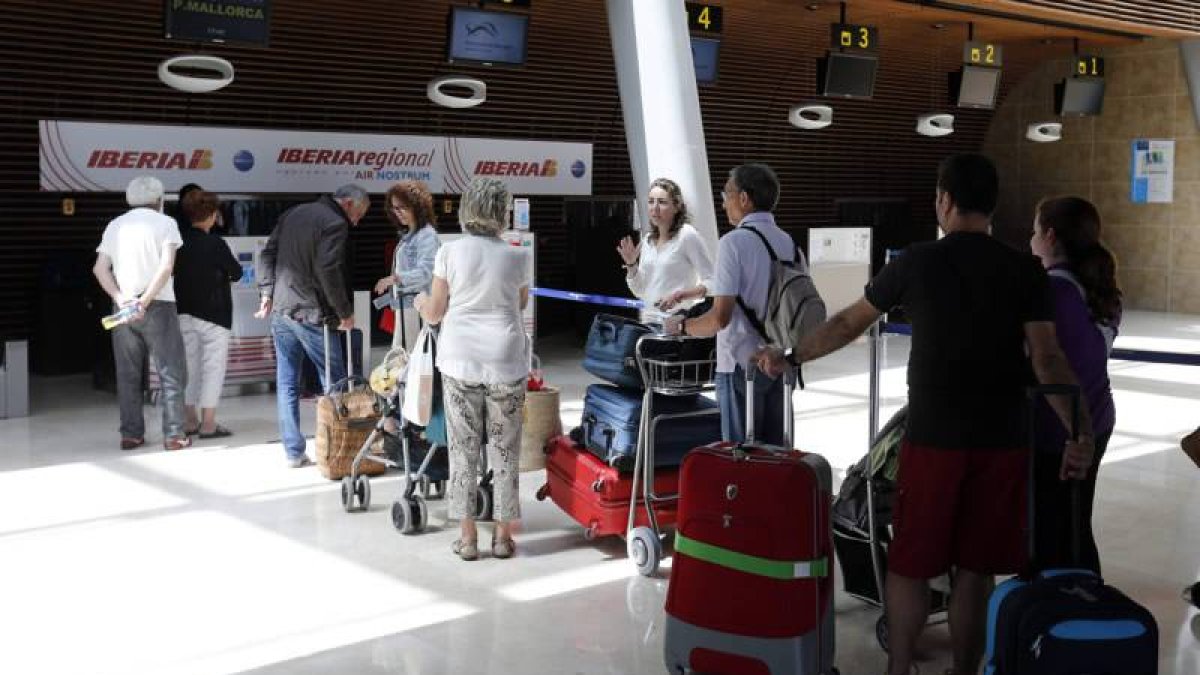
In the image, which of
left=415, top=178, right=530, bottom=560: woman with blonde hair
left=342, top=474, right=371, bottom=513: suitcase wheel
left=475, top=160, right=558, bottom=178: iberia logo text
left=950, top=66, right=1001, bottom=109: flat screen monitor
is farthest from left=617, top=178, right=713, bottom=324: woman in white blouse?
left=950, top=66, right=1001, bottom=109: flat screen monitor

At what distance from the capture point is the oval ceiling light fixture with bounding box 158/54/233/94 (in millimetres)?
10789

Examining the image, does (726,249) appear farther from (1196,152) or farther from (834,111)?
(1196,152)

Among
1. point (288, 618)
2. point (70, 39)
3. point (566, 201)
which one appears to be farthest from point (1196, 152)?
point (288, 618)

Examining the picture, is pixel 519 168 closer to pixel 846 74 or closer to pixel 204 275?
pixel 846 74

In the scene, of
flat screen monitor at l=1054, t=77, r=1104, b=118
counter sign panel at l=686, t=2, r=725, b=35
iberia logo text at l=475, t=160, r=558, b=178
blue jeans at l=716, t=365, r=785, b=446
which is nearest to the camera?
blue jeans at l=716, t=365, r=785, b=446

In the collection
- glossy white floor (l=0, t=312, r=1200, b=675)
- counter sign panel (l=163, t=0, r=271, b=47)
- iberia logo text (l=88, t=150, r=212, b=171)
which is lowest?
glossy white floor (l=0, t=312, r=1200, b=675)

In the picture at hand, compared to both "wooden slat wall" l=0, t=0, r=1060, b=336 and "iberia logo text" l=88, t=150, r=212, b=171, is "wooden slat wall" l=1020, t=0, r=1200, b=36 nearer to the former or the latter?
"wooden slat wall" l=0, t=0, r=1060, b=336

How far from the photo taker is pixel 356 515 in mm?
6371

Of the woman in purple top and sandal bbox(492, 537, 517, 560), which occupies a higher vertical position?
the woman in purple top

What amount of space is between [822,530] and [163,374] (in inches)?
214

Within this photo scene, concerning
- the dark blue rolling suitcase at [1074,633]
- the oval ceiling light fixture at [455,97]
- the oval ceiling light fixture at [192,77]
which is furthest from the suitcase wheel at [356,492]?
the oval ceiling light fixture at [455,97]

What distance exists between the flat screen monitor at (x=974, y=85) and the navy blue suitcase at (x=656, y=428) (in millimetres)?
12356

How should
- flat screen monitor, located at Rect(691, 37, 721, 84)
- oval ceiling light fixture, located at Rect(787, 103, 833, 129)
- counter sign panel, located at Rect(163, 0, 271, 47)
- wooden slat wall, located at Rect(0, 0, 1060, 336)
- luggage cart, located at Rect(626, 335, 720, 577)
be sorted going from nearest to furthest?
luggage cart, located at Rect(626, 335, 720, 577)
counter sign panel, located at Rect(163, 0, 271, 47)
wooden slat wall, located at Rect(0, 0, 1060, 336)
flat screen monitor, located at Rect(691, 37, 721, 84)
oval ceiling light fixture, located at Rect(787, 103, 833, 129)

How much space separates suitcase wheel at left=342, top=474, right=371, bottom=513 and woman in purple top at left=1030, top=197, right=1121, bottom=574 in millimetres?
3457
